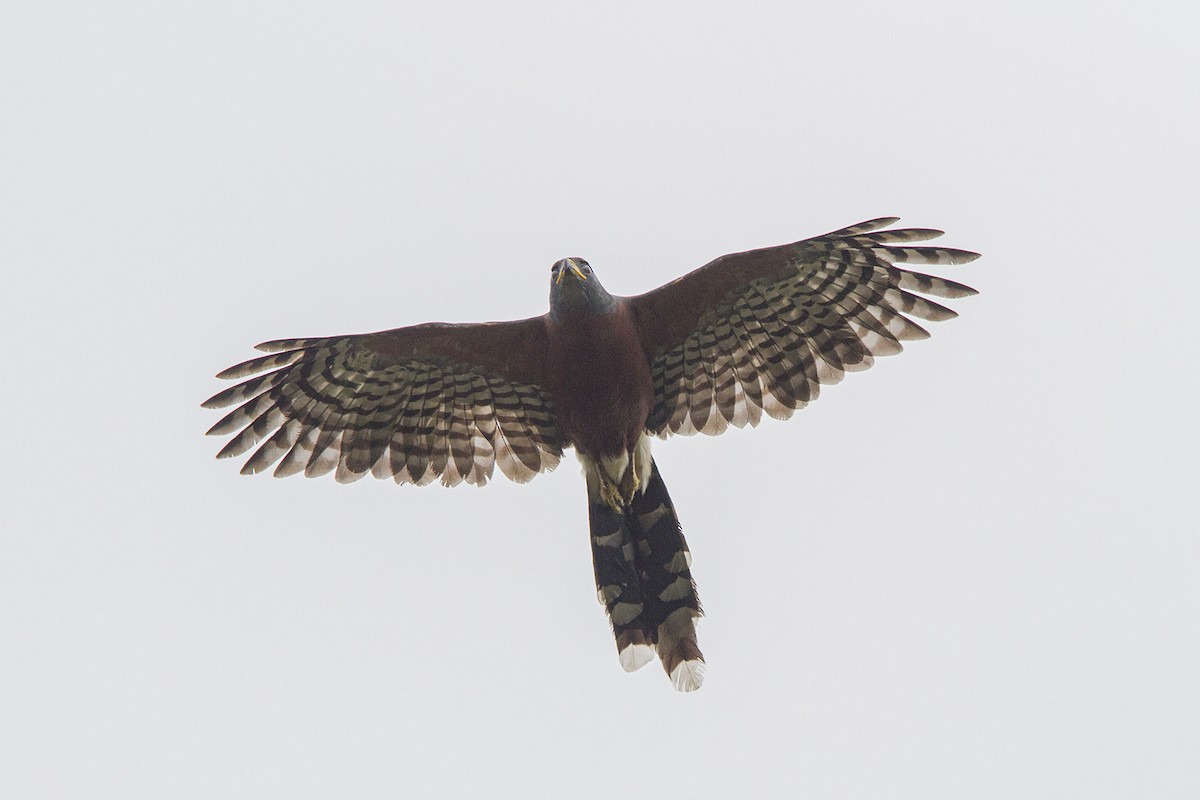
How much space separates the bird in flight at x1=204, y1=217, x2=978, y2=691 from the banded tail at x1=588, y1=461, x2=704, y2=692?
Answer: 11 mm

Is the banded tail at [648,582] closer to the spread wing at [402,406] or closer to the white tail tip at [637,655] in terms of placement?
the white tail tip at [637,655]

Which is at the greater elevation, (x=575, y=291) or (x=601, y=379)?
(x=575, y=291)

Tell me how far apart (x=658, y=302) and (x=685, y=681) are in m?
2.82

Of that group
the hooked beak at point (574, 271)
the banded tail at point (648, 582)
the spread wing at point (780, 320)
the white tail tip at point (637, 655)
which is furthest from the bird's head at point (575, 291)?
the white tail tip at point (637, 655)

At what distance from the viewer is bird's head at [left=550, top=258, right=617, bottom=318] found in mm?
9008

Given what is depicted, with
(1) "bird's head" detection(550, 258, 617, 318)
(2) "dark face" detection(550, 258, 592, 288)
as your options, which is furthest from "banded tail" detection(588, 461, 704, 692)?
(2) "dark face" detection(550, 258, 592, 288)

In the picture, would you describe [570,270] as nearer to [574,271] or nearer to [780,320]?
[574,271]

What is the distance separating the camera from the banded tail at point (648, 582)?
9664 millimetres

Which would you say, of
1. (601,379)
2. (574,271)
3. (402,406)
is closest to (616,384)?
(601,379)

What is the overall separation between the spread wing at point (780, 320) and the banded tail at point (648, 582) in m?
0.67

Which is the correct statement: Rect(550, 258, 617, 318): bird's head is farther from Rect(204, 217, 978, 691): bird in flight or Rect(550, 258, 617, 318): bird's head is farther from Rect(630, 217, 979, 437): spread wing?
Rect(630, 217, 979, 437): spread wing

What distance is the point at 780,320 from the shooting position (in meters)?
9.58

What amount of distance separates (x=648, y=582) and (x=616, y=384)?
1589mm

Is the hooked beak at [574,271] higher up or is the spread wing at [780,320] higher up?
the hooked beak at [574,271]
